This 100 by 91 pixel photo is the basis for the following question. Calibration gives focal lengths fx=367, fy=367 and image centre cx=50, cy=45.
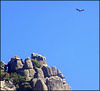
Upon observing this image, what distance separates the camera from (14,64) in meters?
138

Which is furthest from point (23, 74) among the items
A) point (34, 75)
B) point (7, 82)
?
point (7, 82)

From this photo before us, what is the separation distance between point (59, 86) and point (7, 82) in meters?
17.2

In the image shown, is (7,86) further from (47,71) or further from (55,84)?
(47,71)

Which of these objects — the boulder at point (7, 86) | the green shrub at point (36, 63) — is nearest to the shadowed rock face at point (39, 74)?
the green shrub at point (36, 63)

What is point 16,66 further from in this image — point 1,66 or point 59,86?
point 59,86

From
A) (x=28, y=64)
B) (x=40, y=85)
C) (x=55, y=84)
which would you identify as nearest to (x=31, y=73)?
(x=28, y=64)

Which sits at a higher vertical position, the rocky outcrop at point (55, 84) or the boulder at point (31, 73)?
the boulder at point (31, 73)

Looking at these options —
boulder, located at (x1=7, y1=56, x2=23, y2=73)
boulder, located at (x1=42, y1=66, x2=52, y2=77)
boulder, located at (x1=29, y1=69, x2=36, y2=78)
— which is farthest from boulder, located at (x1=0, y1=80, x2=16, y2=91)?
boulder, located at (x1=42, y1=66, x2=52, y2=77)

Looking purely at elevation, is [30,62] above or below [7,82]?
above

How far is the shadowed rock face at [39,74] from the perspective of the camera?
120188 mm

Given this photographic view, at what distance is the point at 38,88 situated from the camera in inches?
4663

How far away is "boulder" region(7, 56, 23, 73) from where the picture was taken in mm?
136375

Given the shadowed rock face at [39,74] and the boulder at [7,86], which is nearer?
the boulder at [7,86]

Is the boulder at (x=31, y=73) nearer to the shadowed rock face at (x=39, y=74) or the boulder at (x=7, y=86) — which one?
the shadowed rock face at (x=39, y=74)
